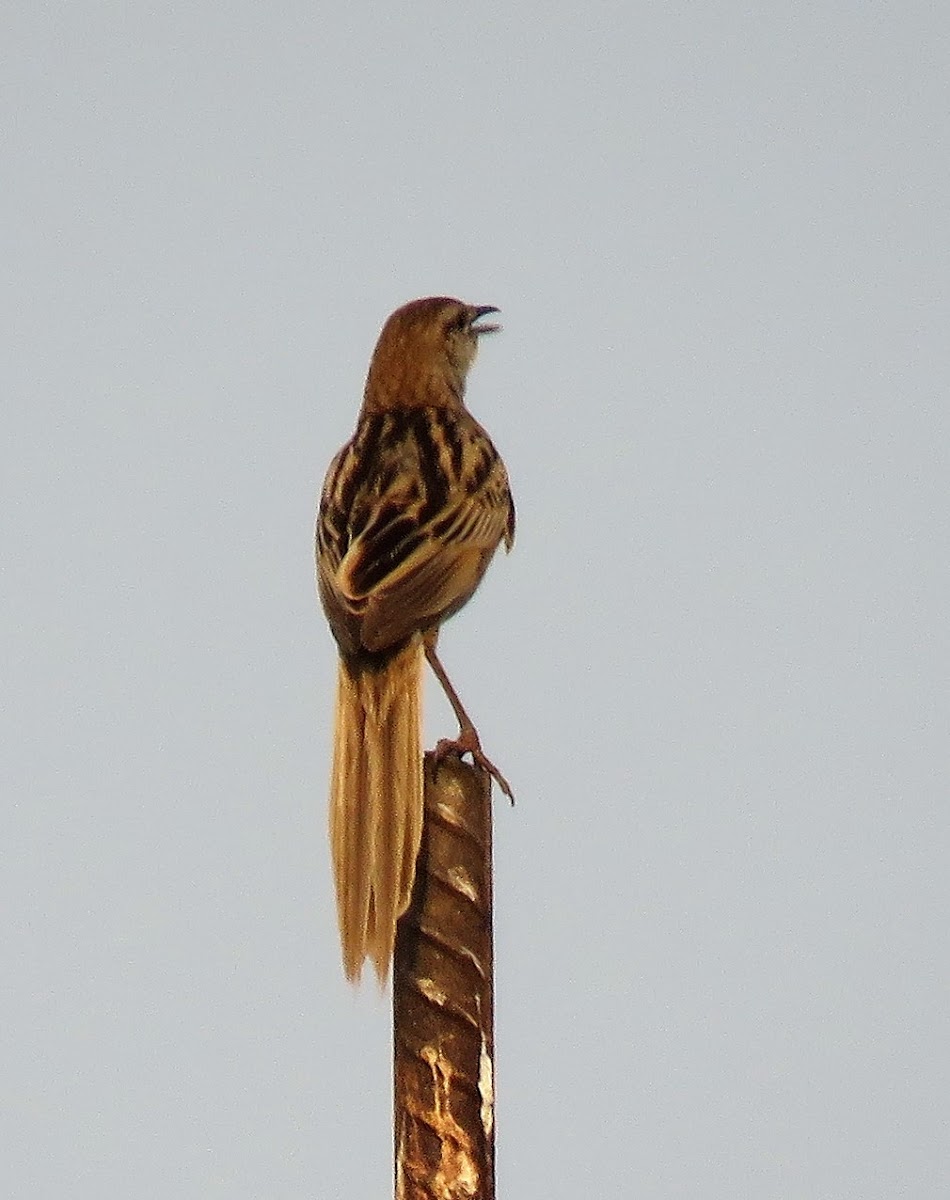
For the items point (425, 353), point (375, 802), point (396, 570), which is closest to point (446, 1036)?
point (375, 802)

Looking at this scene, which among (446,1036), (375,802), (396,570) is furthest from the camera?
(396,570)

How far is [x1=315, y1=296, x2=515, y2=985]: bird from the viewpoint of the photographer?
213 inches

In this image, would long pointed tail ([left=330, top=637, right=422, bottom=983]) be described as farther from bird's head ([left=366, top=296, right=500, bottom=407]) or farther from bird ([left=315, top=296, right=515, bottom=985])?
bird's head ([left=366, top=296, right=500, bottom=407])

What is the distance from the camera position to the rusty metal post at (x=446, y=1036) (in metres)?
4.62

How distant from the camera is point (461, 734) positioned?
6809mm

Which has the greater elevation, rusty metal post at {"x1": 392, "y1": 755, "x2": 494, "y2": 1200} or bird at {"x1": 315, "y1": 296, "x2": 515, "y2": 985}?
bird at {"x1": 315, "y1": 296, "x2": 515, "y2": 985}

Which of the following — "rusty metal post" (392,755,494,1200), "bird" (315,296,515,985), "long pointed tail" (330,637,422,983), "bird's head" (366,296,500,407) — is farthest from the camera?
"bird's head" (366,296,500,407)

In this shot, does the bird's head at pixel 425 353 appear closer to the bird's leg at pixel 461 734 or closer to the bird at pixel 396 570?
the bird at pixel 396 570

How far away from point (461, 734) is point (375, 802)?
124 cm

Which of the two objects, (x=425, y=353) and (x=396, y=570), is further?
(x=425, y=353)

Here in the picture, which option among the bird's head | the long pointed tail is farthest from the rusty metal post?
the bird's head

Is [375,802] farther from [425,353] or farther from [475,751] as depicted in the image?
[425,353]

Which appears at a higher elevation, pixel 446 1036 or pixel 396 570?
pixel 396 570

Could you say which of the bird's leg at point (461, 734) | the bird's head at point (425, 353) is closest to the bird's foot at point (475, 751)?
the bird's leg at point (461, 734)
